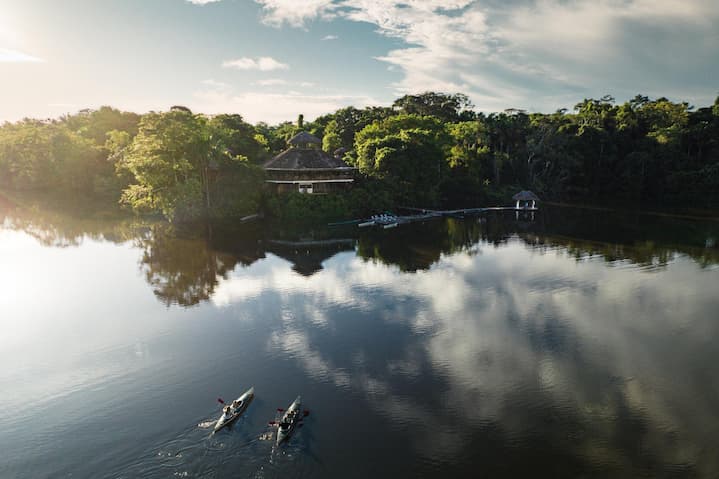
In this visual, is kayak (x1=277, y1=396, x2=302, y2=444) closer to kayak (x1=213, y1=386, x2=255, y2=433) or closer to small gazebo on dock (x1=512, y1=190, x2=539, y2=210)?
kayak (x1=213, y1=386, x2=255, y2=433)

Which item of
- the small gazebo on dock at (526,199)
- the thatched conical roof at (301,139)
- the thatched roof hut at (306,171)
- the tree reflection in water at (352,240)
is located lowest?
the tree reflection in water at (352,240)

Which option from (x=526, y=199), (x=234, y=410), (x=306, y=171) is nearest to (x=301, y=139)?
(x=306, y=171)

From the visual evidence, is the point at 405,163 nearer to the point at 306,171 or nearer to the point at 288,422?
the point at 306,171

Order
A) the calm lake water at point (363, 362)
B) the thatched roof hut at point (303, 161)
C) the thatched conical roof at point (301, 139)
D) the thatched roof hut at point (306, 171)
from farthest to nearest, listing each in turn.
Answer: the thatched conical roof at point (301, 139), the thatched roof hut at point (306, 171), the thatched roof hut at point (303, 161), the calm lake water at point (363, 362)

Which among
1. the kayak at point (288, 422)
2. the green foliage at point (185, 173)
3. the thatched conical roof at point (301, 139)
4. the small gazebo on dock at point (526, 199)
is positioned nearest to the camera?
the kayak at point (288, 422)

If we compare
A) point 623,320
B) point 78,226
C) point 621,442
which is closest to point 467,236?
point 623,320

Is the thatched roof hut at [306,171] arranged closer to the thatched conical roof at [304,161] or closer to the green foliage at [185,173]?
the thatched conical roof at [304,161]

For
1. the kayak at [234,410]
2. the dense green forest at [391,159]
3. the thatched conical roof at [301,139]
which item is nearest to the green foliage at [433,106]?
the dense green forest at [391,159]
